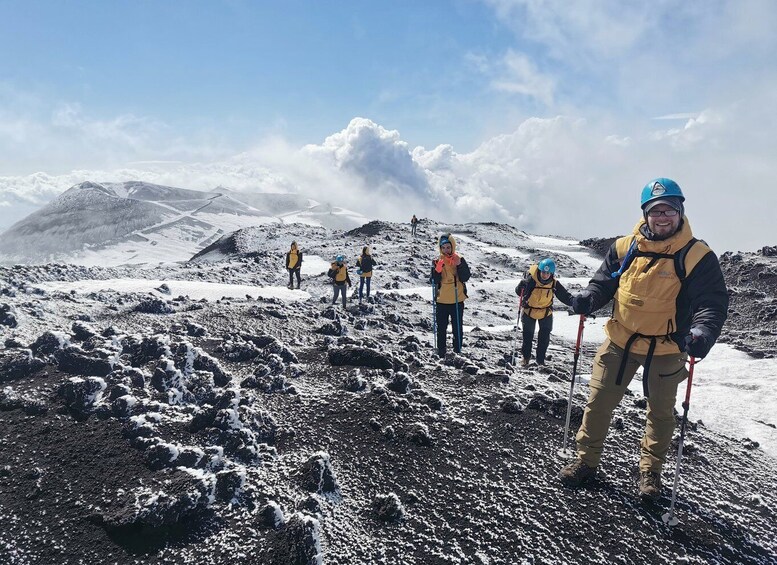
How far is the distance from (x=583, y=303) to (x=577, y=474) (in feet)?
5.90

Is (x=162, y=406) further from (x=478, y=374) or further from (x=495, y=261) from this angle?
(x=495, y=261)

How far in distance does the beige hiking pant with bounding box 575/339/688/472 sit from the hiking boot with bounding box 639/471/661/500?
0.06 m

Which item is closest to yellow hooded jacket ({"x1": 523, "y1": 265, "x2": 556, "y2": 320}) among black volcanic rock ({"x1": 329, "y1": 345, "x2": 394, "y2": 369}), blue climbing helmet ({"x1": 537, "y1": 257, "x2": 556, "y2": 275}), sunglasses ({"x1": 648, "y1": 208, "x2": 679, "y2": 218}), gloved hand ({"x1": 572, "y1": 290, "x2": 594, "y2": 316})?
blue climbing helmet ({"x1": 537, "y1": 257, "x2": 556, "y2": 275})

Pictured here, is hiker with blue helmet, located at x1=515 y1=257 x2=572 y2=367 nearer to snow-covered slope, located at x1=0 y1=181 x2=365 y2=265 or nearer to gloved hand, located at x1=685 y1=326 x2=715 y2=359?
gloved hand, located at x1=685 y1=326 x2=715 y2=359

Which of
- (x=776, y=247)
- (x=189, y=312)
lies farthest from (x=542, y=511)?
(x=776, y=247)

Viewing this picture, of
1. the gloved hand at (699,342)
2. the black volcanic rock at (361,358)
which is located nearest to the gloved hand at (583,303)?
the gloved hand at (699,342)

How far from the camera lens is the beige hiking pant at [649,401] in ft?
13.8

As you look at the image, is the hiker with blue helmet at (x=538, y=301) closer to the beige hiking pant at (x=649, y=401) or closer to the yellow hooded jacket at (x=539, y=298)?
the yellow hooded jacket at (x=539, y=298)

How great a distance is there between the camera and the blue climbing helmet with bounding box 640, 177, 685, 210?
4.05 metres

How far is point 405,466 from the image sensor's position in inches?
191

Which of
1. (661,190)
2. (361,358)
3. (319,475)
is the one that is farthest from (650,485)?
(361,358)

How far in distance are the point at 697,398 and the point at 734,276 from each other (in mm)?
17456

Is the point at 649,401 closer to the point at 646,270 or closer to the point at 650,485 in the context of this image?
the point at 650,485

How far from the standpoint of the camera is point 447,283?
918 cm
